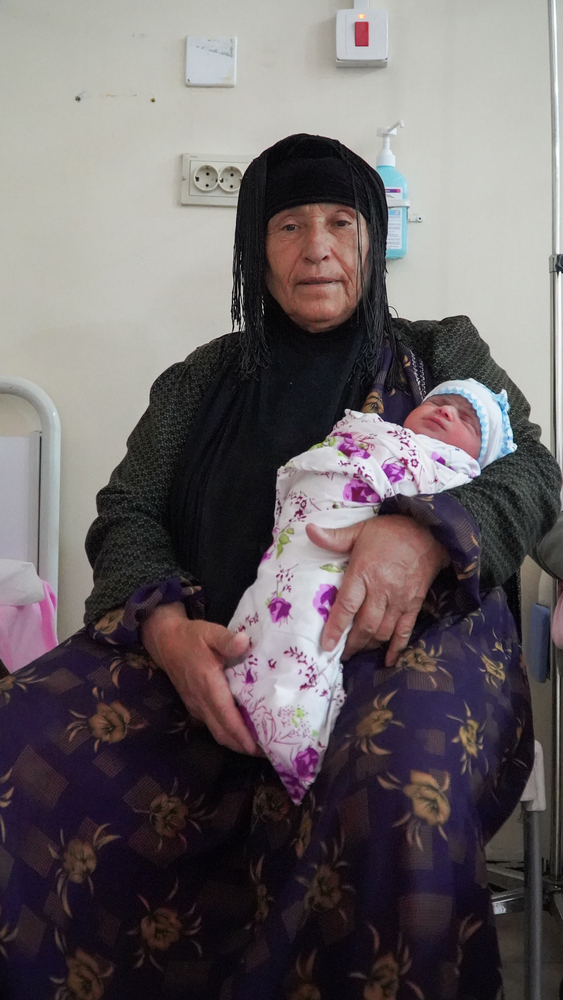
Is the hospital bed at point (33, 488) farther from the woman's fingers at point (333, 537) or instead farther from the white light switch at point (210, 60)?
the woman's fingers at point (333, 537)

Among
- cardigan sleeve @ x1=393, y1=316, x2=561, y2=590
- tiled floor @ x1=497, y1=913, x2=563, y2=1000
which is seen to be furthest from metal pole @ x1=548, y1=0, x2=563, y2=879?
cardigan sleeve @ x1=393, y1=316, x2=561, y2=590

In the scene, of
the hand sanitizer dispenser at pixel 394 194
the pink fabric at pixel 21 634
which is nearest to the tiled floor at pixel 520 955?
the pink fabric at pixel 21 634

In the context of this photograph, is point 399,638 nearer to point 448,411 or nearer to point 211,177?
point 448,411

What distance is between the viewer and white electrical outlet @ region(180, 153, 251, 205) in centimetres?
196

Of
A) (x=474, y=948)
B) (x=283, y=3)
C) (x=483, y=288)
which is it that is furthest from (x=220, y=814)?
(x=283, y=3)

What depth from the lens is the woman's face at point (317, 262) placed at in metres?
1.39

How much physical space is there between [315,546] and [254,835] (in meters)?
0.35

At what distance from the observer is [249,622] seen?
3.33 ft

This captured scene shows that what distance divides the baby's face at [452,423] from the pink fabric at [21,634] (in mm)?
915

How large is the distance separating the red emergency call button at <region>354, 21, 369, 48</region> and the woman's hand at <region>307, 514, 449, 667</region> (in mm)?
1376

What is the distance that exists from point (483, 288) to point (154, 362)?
0.79 m

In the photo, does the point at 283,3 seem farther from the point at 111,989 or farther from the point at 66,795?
the point at 111,989

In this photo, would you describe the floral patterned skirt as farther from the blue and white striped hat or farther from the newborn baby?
the blue and white striped hat

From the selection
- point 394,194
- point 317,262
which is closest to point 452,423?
point 317,262
